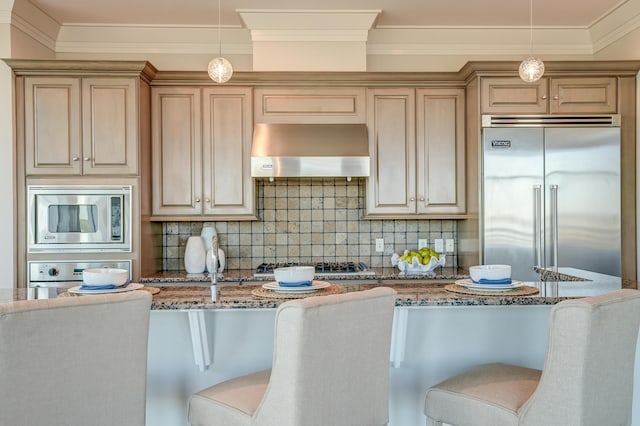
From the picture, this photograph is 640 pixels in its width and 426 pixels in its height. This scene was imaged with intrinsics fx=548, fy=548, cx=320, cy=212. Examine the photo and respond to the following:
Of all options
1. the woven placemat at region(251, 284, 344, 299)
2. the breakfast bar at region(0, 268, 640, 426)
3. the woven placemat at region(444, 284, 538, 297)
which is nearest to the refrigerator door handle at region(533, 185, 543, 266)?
the breakfast bar at region(0, 268, 640, 426)

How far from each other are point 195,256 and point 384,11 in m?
2.12

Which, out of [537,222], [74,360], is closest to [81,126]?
[74,360]

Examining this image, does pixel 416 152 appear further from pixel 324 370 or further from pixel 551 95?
pixel 324 370

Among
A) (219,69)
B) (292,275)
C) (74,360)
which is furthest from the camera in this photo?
(219,69)

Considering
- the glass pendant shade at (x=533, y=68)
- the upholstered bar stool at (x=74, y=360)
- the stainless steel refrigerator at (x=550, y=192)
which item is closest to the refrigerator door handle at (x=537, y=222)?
the stainless steel refrigerator at (x=550, y=192)

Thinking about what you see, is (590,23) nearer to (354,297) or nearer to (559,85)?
(559,85)

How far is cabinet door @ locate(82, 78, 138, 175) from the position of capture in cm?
353

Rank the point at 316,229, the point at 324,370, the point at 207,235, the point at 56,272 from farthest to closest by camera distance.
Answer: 1. the point at 316,229
2. the point at 207,235
3. the point at 56,272
4. the point at 324,370

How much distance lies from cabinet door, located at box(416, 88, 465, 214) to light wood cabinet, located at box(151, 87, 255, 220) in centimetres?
119

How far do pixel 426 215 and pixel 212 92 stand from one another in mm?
1708

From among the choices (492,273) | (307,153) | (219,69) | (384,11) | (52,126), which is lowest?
(492,273)

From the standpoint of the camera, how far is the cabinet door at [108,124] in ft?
11.6

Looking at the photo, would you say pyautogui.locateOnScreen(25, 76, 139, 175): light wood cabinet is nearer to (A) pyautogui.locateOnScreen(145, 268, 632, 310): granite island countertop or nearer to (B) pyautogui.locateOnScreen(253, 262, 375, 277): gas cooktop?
(B) pyautogui.locateOnScreen(253, 262, 375, 277): gas cooktop

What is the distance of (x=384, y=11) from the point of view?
3734 millimetres
